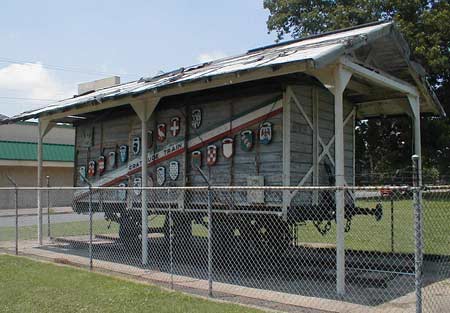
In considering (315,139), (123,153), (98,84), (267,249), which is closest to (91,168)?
(123,153)

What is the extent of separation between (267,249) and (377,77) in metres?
4.38

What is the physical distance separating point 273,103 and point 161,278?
395cm

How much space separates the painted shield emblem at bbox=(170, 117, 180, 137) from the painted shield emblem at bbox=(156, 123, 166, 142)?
10.1 inches

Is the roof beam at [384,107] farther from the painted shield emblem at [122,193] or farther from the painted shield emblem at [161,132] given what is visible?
the painted shield emblem at [122,193]

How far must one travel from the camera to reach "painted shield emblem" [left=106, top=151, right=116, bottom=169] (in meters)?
14.2

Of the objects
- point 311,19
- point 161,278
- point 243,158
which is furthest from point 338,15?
point 161,278

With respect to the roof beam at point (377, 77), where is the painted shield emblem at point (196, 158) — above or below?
below

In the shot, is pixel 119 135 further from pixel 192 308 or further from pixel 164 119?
pixel 192 308

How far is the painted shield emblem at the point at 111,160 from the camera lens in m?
14.2

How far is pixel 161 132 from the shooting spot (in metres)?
Result: 12.8

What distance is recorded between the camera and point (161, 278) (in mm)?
9922

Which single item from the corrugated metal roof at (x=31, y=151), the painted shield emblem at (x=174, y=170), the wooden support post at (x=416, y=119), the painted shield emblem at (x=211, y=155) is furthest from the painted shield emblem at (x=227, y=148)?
the corrugated metal roof at (x=31, y=151)

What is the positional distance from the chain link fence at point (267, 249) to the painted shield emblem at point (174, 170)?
370 millimetres

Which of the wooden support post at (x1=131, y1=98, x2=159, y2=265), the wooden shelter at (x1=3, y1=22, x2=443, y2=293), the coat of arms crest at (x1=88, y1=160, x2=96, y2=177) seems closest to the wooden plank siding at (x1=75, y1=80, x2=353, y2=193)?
the wooden shelter at (x1=3, y1=22, x2=443, y2=293)
